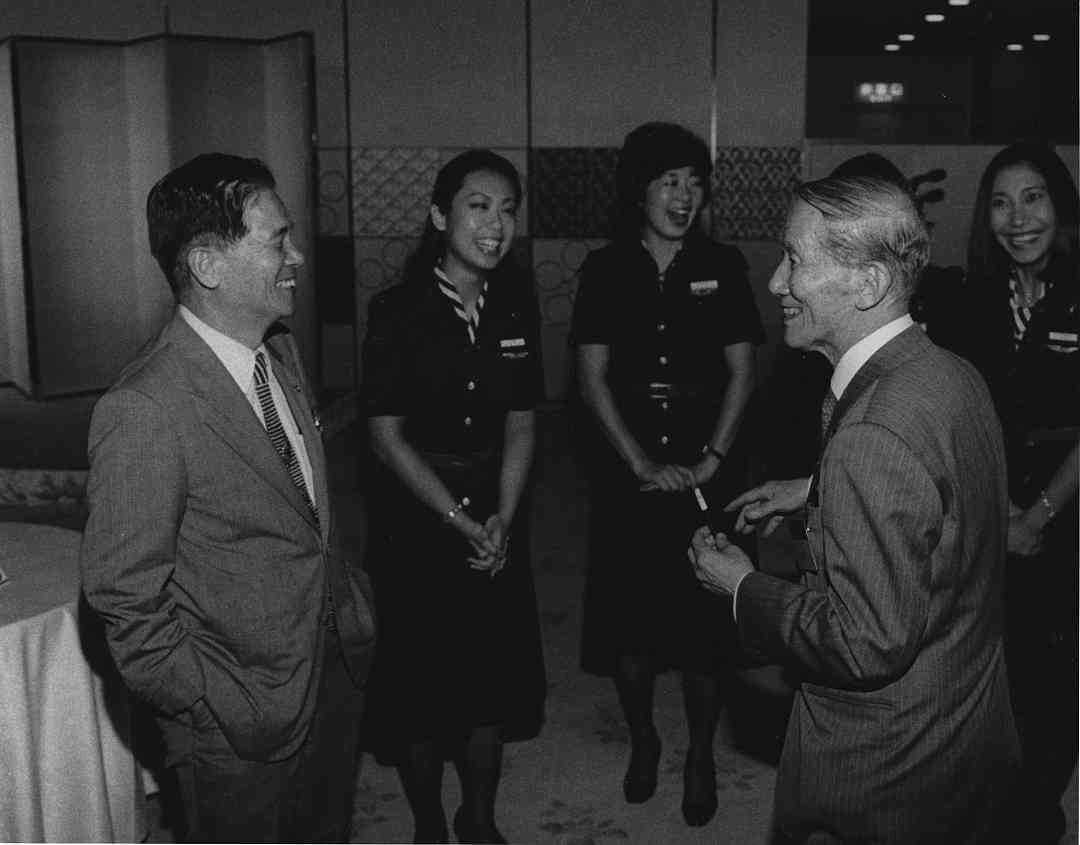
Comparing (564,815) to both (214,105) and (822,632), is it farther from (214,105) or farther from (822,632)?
(214,105)

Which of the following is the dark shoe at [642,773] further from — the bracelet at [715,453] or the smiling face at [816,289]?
the smiling face at [816,289]

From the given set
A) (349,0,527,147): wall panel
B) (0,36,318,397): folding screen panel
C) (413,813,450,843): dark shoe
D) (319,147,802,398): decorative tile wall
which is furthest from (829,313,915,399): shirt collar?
(349,0,527,147): wall panel

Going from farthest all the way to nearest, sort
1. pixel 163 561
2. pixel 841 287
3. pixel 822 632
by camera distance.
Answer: pixel 163 561, pixel 841 287, pixel 822 632

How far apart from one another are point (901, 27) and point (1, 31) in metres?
7.77

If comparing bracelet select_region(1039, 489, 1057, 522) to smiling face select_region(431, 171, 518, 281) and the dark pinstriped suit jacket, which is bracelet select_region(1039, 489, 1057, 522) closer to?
the dark pinstriped suit jacket

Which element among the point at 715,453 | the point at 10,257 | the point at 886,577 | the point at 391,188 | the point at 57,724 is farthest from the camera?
the point at 391,188

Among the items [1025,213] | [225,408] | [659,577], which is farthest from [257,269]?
[1025,213]

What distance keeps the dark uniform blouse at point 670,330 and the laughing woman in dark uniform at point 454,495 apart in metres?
0.43

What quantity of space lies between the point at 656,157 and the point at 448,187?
0.68 meters

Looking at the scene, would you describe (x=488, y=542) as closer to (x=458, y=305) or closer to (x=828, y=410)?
(x=458, y=305)

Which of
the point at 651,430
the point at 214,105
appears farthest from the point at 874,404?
the point at 214,105

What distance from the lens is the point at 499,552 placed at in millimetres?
2844

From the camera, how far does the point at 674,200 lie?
126 inches

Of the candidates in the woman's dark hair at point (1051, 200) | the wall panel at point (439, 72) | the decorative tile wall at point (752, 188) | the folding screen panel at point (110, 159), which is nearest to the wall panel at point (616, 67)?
the wall panel at point (439, 72)
